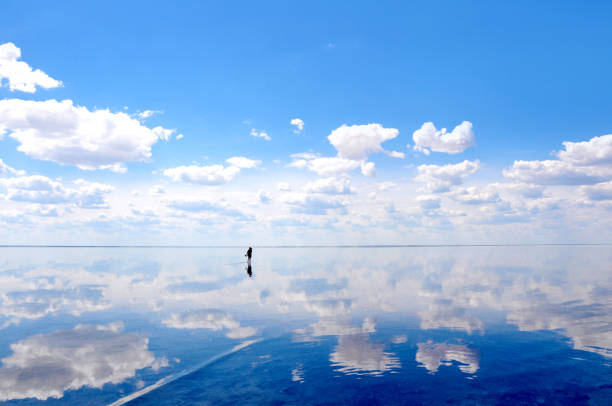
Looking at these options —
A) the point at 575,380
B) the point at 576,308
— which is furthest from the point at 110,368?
the point at 576,308

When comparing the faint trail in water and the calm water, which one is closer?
the faint trail in water

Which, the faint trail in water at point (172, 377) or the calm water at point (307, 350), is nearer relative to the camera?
the faint trail in water at point (172, 377)

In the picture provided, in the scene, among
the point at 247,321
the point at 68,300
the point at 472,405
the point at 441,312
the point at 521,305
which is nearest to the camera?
the point at 472,405

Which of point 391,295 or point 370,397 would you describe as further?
point 391,295

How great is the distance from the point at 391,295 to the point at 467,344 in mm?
14429

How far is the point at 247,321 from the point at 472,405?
13974 millimetres

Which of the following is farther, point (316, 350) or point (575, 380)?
point (316, 350)

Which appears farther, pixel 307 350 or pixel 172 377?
pixel 307 350

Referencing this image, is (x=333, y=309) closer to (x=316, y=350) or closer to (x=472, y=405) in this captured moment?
(x=316, y=350)

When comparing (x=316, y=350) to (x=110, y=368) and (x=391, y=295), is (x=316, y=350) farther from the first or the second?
(x=391, y=295)

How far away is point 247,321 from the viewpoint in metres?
22.5

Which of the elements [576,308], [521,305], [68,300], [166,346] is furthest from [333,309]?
[68,300]

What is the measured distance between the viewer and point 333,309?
2616cm

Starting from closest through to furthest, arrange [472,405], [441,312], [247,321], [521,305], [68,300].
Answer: [472,405], [247,321], [441,312], [521,305], [68,300]
